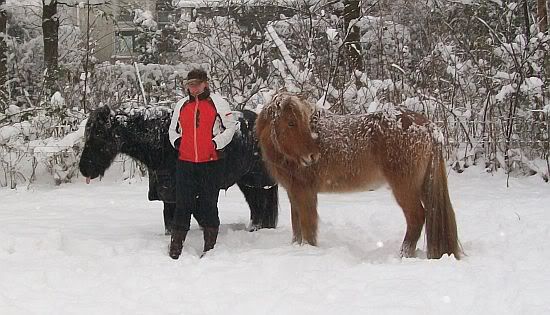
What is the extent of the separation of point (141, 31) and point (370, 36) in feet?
22.4

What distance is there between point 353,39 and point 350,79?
1617 mm

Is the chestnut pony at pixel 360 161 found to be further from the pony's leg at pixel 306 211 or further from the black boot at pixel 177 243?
the black boot at pixel 177 243

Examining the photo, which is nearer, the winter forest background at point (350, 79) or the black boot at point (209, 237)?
the black boot at point (209, 237)

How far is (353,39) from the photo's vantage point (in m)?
12.0

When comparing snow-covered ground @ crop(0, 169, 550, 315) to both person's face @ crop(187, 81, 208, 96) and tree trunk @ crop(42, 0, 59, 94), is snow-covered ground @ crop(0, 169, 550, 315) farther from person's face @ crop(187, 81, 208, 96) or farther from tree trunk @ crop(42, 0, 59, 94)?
tree trunk @ crop(42, 0, 59, 94)

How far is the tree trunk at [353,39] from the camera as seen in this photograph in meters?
11.0

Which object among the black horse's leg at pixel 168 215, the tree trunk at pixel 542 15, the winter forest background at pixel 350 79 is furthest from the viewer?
the tree trunk at pixel 542 15

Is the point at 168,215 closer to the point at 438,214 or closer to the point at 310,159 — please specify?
the point at 310,159

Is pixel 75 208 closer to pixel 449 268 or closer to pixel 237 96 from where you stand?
pixel 237 96

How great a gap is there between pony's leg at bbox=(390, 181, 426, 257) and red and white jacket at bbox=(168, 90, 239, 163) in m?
1.57

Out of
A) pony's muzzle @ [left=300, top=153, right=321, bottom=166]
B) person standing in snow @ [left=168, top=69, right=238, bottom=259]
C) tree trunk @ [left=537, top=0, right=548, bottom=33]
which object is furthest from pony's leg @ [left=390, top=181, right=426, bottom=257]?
tree trunk @ [left=537, top=0, right=548, bottom=33]

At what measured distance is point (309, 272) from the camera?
14.6 feet

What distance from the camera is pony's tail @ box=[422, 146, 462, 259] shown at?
4883mm

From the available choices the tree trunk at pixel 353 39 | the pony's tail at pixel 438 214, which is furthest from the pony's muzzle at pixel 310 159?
the tree trunk at pixel 353 39
